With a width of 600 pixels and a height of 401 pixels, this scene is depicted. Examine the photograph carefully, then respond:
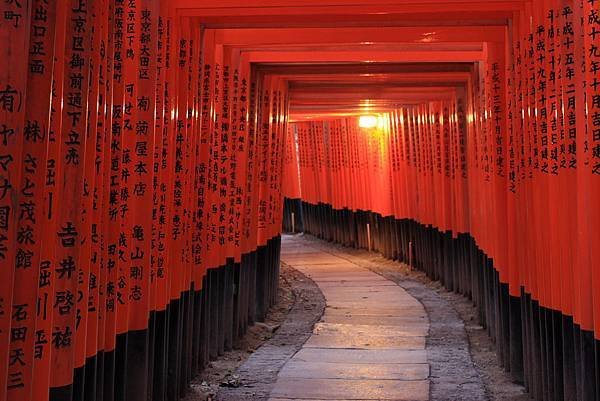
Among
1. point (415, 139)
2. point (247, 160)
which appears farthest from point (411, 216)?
point (247, 160)

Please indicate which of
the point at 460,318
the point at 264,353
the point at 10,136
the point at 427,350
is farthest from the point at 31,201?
the point at 460,318

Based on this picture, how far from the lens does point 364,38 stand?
592cm

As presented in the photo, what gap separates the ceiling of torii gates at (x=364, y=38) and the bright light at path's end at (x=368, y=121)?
3580mm

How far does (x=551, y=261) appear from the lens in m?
4.12

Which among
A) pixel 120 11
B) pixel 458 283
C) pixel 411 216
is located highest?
pixel 120 11

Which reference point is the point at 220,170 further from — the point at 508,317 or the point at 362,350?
the point at 508,317

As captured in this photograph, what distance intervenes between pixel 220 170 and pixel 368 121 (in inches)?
296

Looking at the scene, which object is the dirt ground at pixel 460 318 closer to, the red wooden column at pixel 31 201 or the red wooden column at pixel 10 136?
the red wooden column at pixel 31 201

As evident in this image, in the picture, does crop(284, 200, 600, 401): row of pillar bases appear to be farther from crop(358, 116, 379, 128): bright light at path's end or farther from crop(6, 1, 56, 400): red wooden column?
crop(6, 1, 56, 400): red wooden column

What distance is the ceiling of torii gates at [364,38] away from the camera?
493cm

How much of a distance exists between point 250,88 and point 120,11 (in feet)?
13.3

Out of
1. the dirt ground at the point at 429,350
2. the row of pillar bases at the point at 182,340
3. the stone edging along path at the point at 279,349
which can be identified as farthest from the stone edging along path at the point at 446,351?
the row of pillar bases at the point at 182,340

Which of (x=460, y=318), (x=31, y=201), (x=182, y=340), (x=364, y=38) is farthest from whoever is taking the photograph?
(x=460, y=318)

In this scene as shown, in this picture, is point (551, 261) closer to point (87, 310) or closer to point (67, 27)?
Result: point (87, 310)
